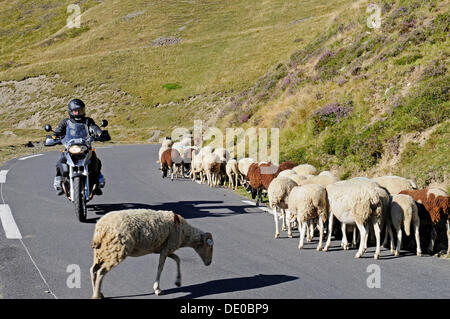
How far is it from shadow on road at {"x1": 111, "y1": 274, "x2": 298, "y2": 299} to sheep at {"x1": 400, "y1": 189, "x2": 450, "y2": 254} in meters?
3.08

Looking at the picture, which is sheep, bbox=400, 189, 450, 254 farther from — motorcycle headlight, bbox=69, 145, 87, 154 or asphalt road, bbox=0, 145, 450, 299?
motorcycle headlight, bbox=69, 145, 87, 154

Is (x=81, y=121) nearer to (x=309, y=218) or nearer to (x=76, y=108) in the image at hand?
(x=76, y=108)

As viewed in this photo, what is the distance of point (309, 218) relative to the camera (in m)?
9.09

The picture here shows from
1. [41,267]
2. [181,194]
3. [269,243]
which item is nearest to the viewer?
[41,267]

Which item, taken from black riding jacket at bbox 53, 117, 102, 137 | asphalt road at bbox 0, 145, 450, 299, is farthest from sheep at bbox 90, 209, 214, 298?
black riding jacket at bbox 53, 117, 102, 137

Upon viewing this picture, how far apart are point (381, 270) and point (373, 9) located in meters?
22.5

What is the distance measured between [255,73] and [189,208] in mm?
53473

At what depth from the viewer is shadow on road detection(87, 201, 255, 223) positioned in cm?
1174

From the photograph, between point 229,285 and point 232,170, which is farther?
point 232,170

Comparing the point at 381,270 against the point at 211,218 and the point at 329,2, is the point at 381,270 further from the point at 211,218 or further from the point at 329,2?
the point at 329,2

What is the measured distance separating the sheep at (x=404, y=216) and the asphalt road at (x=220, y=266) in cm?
30

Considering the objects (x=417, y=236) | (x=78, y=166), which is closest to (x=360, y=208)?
(x=417, y=236)

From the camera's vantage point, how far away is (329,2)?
86.1 meters

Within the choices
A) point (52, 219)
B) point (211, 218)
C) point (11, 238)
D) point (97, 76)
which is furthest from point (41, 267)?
point (97, 76)
